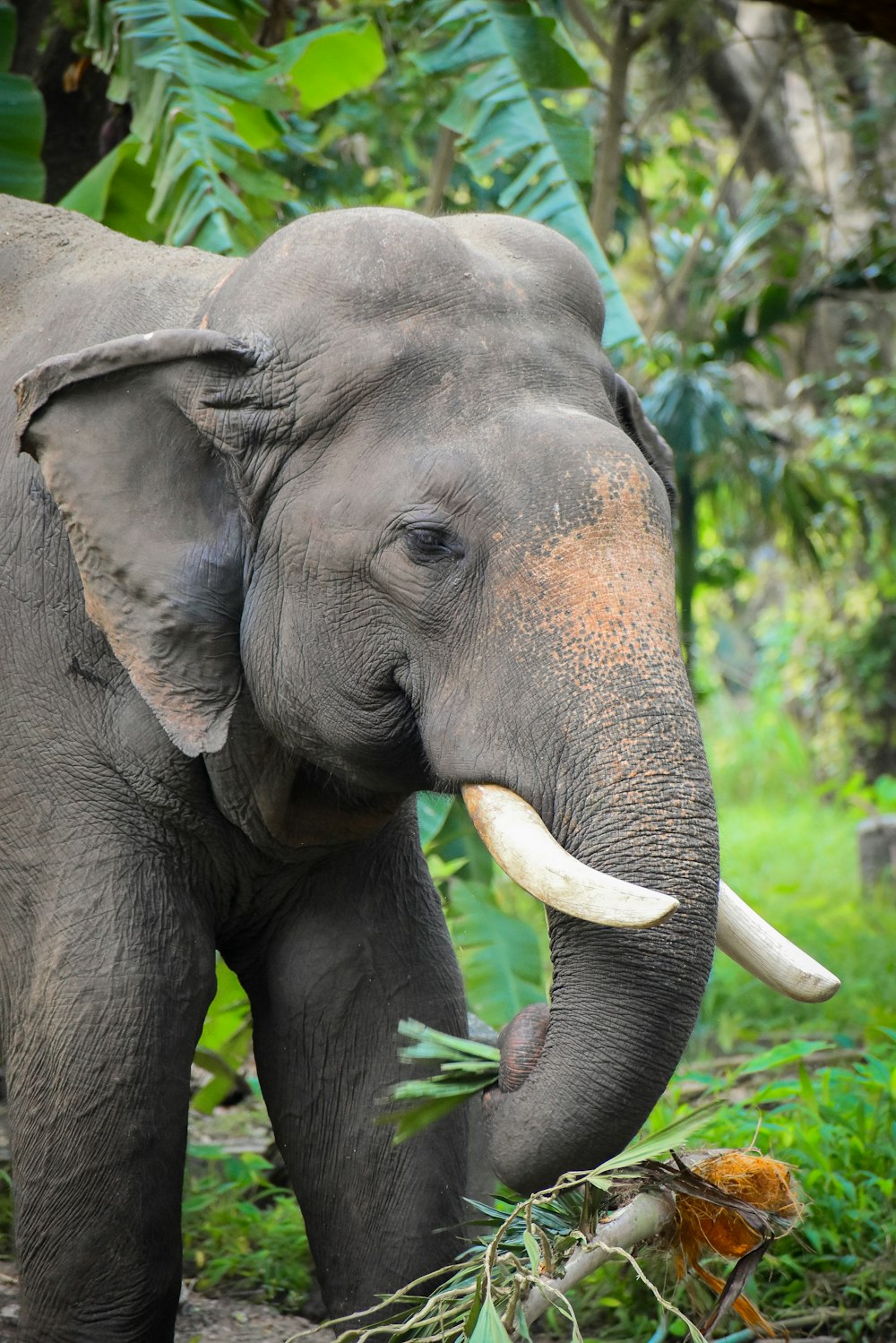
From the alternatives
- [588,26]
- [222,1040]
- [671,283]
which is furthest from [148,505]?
[671,283]

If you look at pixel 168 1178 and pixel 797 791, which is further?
pixel 797 791

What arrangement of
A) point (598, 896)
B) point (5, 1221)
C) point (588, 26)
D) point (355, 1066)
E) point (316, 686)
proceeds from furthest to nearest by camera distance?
point (588, 26) → point (5, 1221) → point (355, 1066) → point (316, 686) → point (598, 896)

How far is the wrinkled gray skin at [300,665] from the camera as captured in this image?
2215 mm

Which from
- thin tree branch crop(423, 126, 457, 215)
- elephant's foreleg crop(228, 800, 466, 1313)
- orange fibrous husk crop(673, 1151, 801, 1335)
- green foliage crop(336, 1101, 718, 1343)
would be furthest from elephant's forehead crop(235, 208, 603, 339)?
thin tree branch crop(423, 126, 457, 215)

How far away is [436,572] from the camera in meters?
2.38

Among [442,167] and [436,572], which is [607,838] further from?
[442,167]

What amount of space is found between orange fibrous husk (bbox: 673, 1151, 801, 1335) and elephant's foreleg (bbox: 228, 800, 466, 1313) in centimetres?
61

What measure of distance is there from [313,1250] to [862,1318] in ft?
4.09

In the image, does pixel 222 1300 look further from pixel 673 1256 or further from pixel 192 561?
pixel 192 561

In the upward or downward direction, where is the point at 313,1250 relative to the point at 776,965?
downward

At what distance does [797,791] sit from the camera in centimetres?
1334

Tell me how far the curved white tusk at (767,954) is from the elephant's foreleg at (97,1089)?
936 mm

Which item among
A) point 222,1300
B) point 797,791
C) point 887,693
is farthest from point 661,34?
point 222,1300

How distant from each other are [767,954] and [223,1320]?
2.03 m
